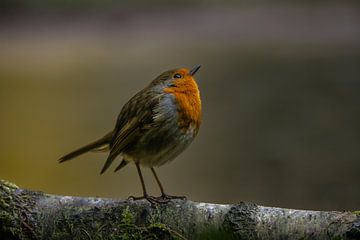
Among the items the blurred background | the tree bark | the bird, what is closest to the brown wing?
the bird

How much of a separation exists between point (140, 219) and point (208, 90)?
954 cm

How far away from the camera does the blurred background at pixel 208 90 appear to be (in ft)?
27.5

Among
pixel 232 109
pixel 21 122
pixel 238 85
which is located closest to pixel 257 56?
pixel 238 85

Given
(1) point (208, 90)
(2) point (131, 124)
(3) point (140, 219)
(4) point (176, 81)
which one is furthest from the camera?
(1) point (208, 90)

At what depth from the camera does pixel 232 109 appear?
1152cm

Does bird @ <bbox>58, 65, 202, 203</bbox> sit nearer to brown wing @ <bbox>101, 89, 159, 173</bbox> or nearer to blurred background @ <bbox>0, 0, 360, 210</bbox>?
brown wing @ <bbox>101, 89, 159, 173</bbox>

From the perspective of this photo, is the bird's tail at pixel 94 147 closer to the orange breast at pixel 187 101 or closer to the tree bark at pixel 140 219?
the orange breast at pixel 187 101

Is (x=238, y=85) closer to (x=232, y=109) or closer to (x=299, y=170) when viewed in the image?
(x=232, y=109)

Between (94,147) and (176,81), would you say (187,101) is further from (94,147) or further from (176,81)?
(94,147)

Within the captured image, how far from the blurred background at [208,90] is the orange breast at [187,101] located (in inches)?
123

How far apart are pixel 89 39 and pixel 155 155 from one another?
52.2ft

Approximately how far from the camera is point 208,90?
42.2 ft

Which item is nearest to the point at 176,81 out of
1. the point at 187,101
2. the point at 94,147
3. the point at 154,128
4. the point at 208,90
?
the point at 187,101

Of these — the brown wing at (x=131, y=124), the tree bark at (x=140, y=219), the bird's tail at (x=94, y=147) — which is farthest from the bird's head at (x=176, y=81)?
the tree bark at (x=140, y=219)
